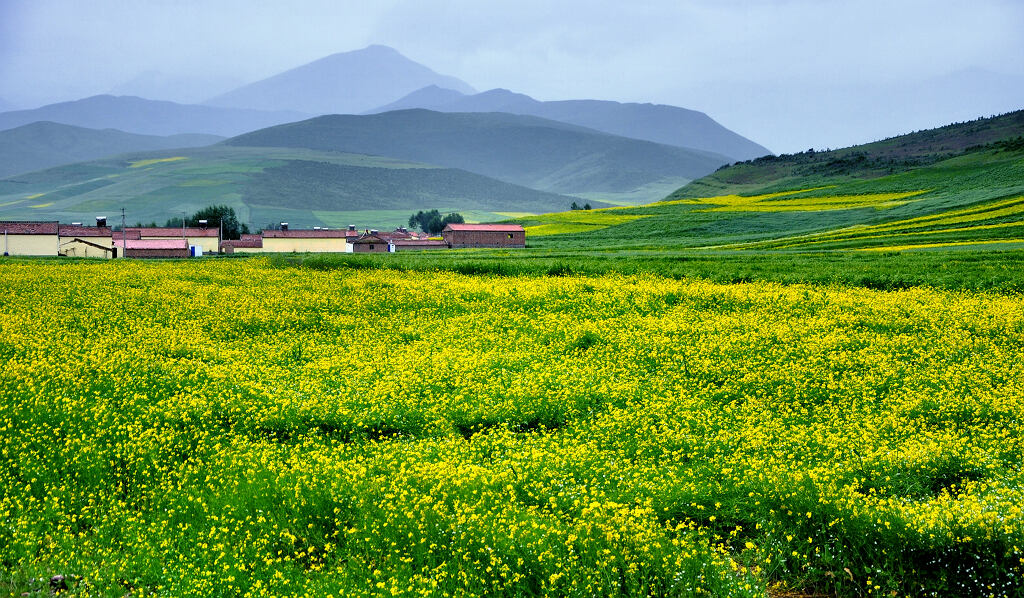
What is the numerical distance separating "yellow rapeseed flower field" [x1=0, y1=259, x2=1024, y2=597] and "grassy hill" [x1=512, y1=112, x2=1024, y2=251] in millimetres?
35545

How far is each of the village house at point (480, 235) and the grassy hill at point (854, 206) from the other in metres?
4.08

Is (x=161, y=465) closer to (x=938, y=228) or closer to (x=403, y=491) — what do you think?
(x=403, y=491)

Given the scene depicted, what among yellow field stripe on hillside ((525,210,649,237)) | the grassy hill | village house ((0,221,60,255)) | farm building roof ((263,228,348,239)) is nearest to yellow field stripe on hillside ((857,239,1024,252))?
the grassy hill

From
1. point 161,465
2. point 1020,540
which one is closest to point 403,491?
point 161,465

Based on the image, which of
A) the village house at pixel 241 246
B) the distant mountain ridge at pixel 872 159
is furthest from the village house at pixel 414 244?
the distant mountain ridge at pixel 872 159

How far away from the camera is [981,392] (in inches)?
543

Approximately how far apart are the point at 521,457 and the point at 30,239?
331 feet

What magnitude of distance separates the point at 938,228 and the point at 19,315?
6562 centimetres

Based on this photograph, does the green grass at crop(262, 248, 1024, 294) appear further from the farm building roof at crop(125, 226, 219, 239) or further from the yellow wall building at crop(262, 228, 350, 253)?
the farm building roof at crop(125, 226, 219, 239)

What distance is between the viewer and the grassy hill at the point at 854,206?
59.2 meters

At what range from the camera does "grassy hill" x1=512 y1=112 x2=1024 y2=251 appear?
194 feet

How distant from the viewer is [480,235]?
368ft

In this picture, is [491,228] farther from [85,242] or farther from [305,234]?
[85,242]

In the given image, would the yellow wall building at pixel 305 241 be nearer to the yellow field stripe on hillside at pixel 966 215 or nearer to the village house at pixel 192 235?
the village house at pixel 192 235
